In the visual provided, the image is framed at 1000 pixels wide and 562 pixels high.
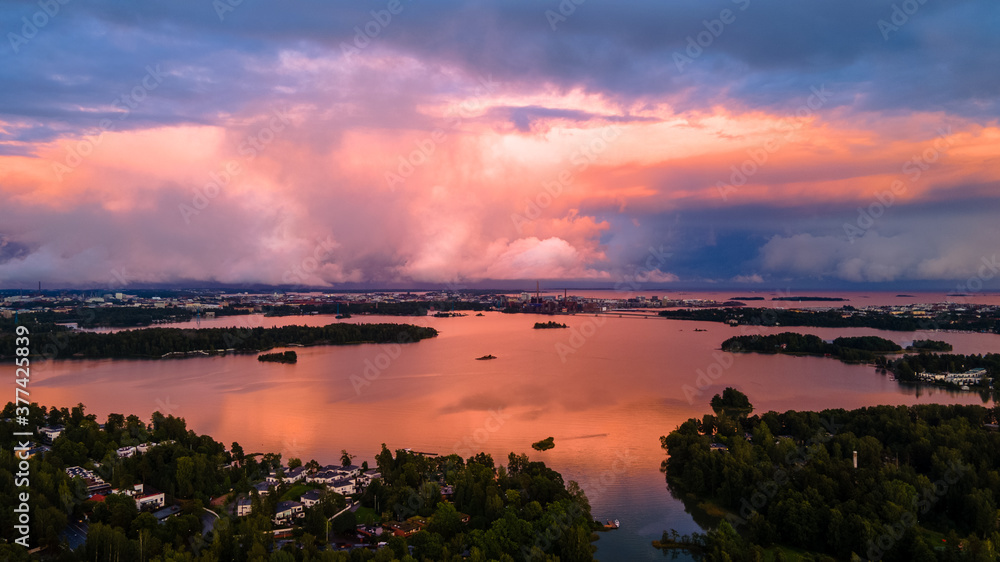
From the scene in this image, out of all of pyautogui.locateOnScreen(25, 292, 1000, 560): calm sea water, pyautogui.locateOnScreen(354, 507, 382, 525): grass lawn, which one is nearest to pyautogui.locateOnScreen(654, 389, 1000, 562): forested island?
pyautogui.locateOnScreen(25, 292, 1000, 560): calm sea water

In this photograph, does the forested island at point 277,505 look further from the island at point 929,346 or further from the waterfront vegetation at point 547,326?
the waterfront vegetation at point 547,326

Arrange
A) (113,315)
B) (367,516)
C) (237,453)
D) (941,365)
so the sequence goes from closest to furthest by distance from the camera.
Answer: (367,516) → (237,453) → (941,365) → (113,315)

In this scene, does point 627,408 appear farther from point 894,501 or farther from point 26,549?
point 26,549

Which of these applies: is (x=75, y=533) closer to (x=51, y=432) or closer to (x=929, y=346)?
(x=51, y=432)

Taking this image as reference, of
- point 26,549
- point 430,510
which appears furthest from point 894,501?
point 26,549

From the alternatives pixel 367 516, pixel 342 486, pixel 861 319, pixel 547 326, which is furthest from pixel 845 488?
pixel 861 319

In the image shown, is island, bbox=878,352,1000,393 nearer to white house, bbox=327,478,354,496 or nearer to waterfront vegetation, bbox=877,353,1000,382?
waterfront vegetation, bbox=877,353,1000,382
